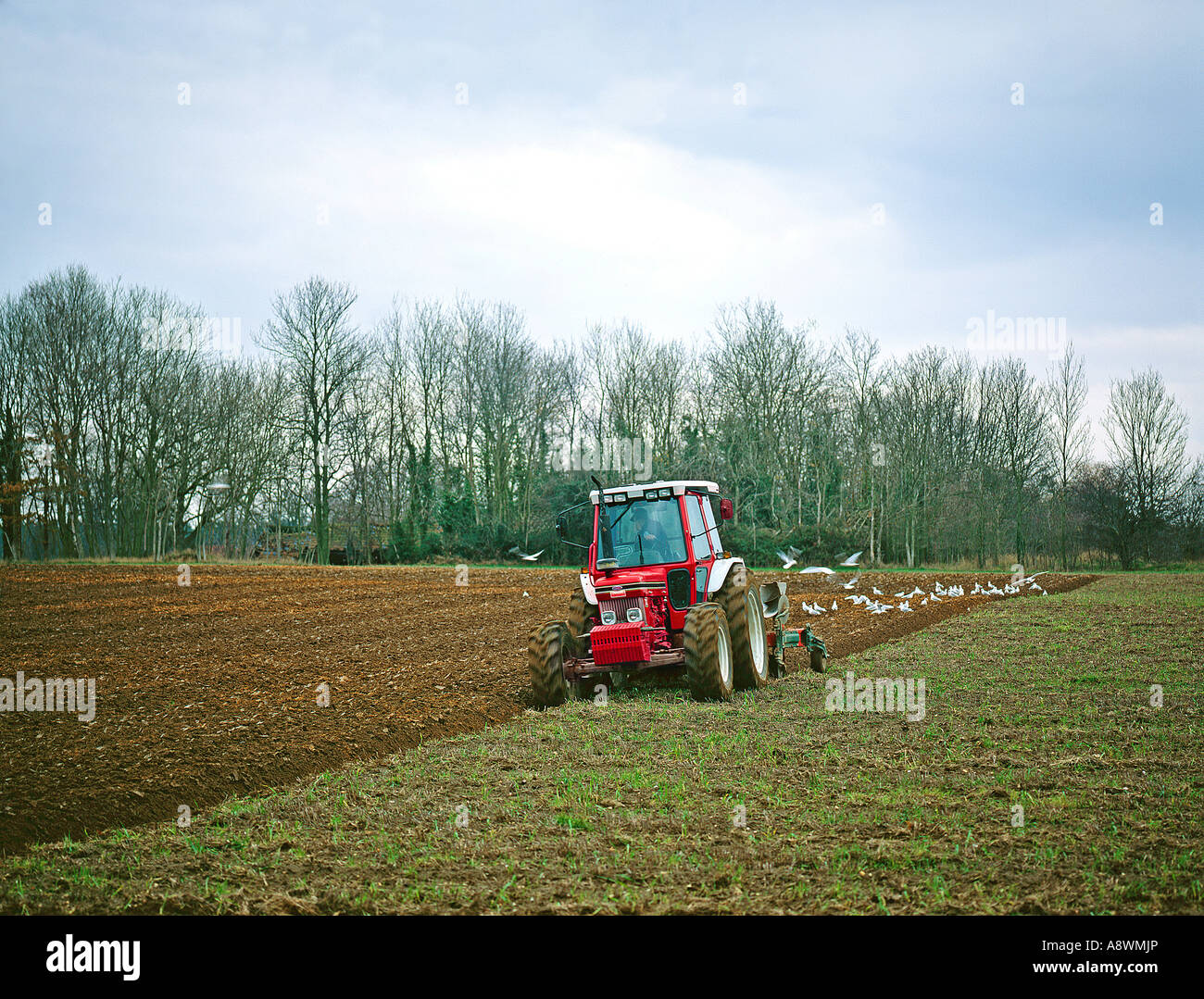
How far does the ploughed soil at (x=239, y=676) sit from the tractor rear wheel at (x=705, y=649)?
2.07 metres

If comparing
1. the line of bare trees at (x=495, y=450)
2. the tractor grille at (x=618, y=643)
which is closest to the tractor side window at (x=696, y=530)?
the tractor grille at (x=618, y=643)

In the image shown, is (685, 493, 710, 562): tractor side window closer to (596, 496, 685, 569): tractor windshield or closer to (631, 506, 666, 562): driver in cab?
(596, 496, 685, 569): tractor windshield

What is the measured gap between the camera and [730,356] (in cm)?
4953

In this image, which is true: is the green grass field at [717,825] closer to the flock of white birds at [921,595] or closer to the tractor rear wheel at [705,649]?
the tractor rear wheel at [705,649]

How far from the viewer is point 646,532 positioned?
35.0 ft

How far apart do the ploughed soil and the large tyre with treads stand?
8.41 ft

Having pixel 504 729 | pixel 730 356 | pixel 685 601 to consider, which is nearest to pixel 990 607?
pixel 685 601

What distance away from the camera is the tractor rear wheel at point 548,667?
9.84 meters

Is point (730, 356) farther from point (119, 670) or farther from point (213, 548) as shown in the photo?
point (119, 670)

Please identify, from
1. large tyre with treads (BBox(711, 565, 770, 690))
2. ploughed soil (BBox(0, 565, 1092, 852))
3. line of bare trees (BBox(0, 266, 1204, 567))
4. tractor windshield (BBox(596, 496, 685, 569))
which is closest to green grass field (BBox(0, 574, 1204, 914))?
ploughed soil (BBox(0, 565, 1092, 852))

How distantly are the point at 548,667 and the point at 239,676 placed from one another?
467 centimetres

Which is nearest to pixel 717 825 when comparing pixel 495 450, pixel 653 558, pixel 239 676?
pixel 653 558

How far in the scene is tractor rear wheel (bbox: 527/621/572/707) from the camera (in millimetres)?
9836
